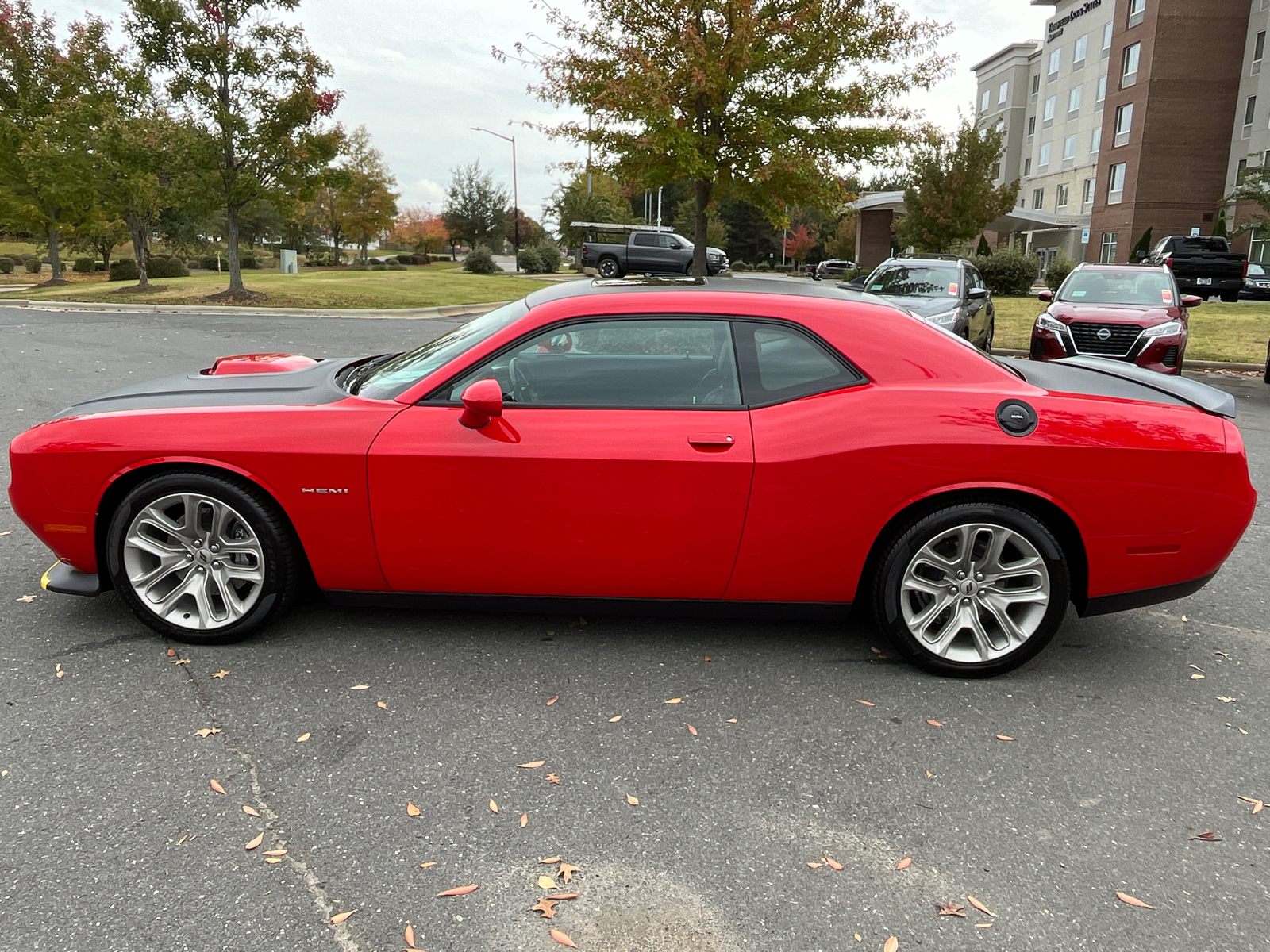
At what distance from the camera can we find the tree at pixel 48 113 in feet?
86.7

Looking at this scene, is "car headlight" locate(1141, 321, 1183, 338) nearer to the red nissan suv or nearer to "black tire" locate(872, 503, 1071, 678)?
the red nissan suv

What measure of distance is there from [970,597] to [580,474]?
1.66 meters

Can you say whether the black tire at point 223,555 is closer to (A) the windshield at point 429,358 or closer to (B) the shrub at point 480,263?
(A) the windshield at point 429,358

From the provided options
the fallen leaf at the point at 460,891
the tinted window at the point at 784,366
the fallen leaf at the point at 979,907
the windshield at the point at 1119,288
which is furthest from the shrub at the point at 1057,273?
the fallen leaf at the point at 460,891

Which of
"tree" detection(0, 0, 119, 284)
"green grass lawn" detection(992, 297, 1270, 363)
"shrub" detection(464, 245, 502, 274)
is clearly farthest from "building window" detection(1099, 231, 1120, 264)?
"tree" detection(0, 0, 119, 284)

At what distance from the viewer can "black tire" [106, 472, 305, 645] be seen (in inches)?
147

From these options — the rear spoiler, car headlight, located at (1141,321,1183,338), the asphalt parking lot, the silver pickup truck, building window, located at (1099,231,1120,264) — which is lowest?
the asphalt parking lot

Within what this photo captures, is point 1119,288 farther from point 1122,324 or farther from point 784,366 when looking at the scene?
point 784,366

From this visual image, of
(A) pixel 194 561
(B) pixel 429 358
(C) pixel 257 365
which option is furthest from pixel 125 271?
(B) pixel 429 358

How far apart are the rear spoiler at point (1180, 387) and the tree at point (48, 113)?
2828 centimetres

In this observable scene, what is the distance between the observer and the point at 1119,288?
39.6 ft

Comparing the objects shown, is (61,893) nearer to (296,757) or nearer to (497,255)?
(296,757)

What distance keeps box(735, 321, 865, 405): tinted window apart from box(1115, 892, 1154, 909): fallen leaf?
6.50 feet

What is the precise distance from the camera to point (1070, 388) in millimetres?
3779
